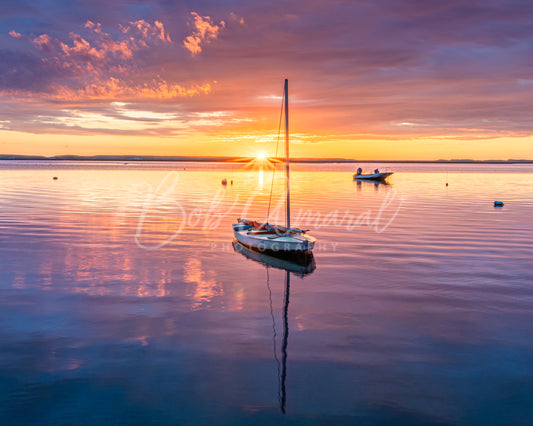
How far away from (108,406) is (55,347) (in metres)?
4.62

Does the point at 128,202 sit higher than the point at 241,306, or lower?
higher

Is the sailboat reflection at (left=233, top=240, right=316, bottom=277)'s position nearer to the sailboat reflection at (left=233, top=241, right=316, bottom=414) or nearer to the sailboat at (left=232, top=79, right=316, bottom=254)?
the sailboat reflection at (left=233, top=241, right=316, bottom=414)

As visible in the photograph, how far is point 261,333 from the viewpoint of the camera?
16656 mm

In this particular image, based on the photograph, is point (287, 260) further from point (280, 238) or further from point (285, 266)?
point (280, 238)

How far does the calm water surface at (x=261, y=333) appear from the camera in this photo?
1172 centimetres

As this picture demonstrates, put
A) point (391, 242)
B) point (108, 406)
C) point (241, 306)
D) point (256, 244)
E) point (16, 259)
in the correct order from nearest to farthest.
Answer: point (108, 406) < point (241, 306) < point (16, 259) < point (256, 244) < point (391, 242)

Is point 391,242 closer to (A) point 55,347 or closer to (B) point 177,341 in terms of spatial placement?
(B) point 177,341

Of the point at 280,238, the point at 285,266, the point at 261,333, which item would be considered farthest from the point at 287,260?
the point at 261,333

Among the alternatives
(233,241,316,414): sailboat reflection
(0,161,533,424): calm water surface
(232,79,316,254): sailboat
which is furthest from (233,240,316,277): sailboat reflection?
(0,161,533,424): calm water surface

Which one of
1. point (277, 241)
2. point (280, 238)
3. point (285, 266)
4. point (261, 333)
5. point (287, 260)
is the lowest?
point (261, 333)

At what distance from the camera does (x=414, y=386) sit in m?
12.6

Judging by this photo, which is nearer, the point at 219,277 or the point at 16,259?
the point at 219,277

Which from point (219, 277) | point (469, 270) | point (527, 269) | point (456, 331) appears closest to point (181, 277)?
point (219, 277)

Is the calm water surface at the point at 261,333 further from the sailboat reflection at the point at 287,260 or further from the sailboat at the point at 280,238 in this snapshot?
the sailboat at the point at 280,238
